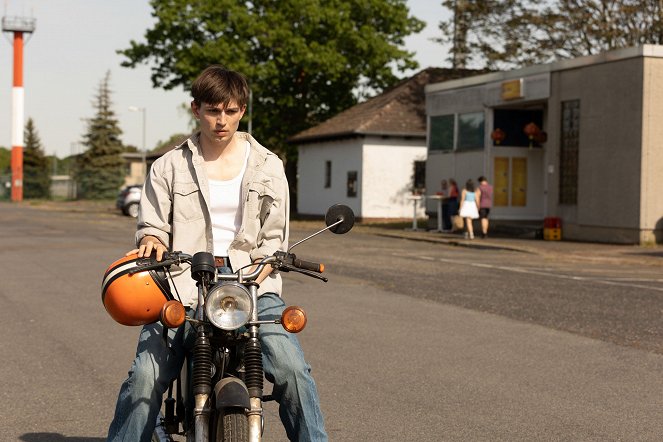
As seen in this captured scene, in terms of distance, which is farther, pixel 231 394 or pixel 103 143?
pixel 103 143

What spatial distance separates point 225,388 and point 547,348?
6.18 m

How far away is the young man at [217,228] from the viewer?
4.14 meters

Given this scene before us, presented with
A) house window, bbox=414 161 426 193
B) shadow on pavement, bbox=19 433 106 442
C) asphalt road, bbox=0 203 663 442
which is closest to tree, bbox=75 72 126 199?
house window, bbox=414 161 426 193

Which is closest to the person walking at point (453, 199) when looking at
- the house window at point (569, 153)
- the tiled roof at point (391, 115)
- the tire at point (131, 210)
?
the house window at point (569, 153)

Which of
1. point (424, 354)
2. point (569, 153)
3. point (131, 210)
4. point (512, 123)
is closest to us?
point (424, 354)

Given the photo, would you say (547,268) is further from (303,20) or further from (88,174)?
(88,174)

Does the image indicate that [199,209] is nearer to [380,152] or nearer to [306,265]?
[306,265]

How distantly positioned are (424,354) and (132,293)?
5.33m

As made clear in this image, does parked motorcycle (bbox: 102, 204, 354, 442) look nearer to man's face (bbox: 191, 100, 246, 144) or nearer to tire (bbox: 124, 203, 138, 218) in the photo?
man's face (bbox: 191, 100, 246, 144)

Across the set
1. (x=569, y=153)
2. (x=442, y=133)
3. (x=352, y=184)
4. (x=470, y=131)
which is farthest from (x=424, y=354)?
(x=352, y=184)

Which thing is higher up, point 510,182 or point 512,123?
point 512,123

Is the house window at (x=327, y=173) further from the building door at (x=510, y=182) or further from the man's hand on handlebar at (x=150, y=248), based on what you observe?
the man's hand on handlebar at (x=150, y=248)

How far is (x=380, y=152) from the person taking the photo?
4575 cm

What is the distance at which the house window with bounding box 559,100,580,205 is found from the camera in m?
31.0
